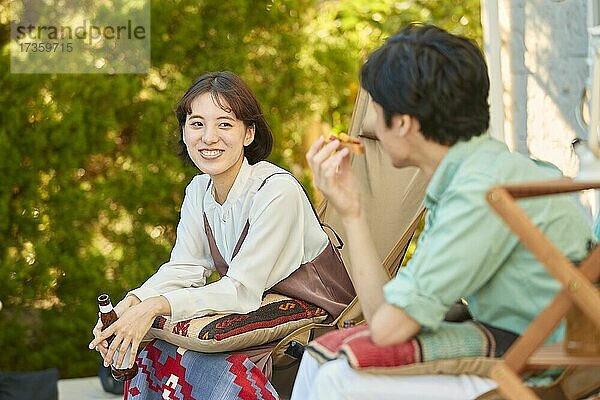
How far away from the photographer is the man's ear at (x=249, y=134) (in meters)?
3.07

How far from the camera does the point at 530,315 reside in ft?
6.74

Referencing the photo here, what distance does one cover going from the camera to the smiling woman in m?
2.78

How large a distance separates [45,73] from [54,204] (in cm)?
63

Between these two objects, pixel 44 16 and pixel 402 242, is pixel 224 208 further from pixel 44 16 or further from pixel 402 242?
pixel 44 16

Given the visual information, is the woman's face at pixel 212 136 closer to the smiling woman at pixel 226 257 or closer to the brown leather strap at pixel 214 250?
the smiling woman at pixel 226 257

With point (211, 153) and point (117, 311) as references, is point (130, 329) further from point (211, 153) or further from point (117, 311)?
point (211, 153)

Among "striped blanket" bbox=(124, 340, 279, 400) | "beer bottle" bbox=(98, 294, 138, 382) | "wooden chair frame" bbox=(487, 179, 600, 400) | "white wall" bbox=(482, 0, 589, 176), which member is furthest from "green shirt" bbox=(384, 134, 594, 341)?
"white wall" bbox=(482, 0, 589, 176)

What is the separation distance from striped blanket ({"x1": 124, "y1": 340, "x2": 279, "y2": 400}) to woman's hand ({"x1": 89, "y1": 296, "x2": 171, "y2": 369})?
130mm

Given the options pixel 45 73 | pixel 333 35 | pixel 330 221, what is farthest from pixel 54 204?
pixel 330 221

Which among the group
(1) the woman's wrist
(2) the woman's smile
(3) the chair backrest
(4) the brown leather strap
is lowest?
(1) the woman's wrist

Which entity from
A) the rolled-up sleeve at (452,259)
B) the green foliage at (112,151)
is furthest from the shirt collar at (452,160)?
the green foliage at (112,151)

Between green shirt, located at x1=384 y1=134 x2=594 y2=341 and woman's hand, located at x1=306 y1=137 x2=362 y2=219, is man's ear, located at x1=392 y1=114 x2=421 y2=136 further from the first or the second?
woman's hand, located at x1=306 y1=137 x2=362 y2=219

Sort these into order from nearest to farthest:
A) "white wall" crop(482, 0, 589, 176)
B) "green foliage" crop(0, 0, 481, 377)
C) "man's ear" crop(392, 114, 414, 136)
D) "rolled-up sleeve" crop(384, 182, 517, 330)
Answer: "rolled-up sleeve" crop(384, 182, 517, 330) < "man's ear" crop(392, 114, 414, 136) < "white wall" crop(482, 0, 589, 176) < "green foliage" crop(0, 0, 481, 377)

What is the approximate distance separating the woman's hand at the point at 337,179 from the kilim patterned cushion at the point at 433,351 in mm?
277
